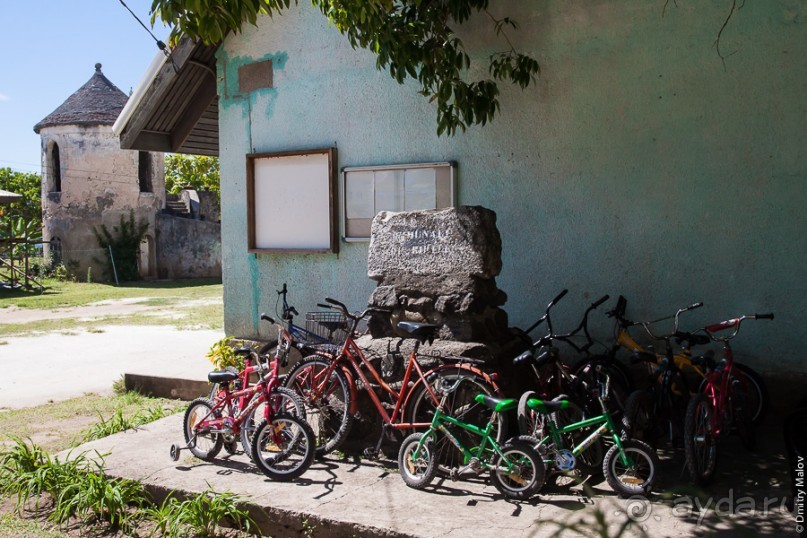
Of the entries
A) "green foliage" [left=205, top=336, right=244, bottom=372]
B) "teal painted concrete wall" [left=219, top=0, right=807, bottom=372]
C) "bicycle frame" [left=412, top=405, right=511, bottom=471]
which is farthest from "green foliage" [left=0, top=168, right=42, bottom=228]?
"bicycle frame" [left=412, top=405, right=511, bottom=471]

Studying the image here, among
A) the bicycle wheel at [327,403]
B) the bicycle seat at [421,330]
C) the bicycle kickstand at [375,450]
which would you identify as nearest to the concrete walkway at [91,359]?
the bicycle wheel at [327,403]

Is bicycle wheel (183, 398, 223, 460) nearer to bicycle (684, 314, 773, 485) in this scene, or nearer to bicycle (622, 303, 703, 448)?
bicycle (622, 303, 703, 448)

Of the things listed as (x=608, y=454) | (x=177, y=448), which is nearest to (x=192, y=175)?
(x=177, y=448)

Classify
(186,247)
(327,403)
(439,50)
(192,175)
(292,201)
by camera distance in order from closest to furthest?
(327,403), (439,50), (292,201), (186,247), (192,175)

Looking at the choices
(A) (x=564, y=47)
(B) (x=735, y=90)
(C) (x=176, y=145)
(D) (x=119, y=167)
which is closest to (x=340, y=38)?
(A) (x=564, y=47)

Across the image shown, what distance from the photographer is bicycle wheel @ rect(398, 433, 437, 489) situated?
15.8 ft

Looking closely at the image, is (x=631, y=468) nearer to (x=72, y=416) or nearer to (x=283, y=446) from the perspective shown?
(x=283, y=446)

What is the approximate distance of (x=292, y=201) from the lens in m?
8.55

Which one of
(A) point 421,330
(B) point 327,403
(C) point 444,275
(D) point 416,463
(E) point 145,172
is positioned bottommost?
(D) point 416,463

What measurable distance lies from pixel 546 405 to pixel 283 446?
1.94 metres

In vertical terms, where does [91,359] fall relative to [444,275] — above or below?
below

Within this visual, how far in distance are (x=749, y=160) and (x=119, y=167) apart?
25298 millimetres

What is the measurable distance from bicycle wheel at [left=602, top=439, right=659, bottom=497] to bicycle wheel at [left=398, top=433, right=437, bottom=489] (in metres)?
1.11

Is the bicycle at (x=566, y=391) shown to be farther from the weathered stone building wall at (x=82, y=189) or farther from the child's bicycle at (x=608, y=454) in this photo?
the weathered stone building wall at (x=82, y=189)
